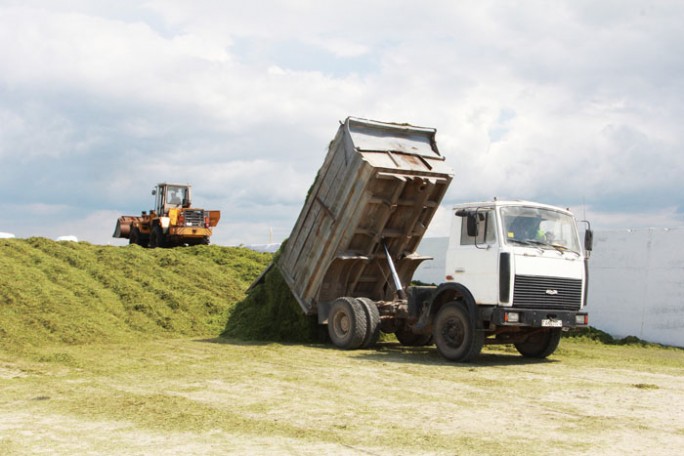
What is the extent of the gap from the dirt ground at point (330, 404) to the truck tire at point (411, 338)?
1.44 m

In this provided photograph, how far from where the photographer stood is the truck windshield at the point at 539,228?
11891mm

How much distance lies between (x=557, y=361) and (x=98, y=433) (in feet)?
28.0

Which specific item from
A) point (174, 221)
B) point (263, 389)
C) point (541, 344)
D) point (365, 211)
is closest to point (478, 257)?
point (541, 344)

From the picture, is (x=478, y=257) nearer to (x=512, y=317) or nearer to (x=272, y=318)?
(x=512, y=317)

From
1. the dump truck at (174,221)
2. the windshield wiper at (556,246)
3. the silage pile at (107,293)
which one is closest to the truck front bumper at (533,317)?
the windshield wiper at (556,246)

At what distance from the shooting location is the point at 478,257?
12.0 metres

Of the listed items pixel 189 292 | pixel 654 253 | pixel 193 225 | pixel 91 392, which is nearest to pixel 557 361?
pixel 654 253

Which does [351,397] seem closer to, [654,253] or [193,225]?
[654,253]

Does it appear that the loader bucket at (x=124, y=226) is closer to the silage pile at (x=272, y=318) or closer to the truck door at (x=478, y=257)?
the silage pile at (x=272, y=318)

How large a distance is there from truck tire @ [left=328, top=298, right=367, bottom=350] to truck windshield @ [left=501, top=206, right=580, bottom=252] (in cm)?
335

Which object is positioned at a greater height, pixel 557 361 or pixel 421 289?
pixel 421 289

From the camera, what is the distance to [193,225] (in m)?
30.7

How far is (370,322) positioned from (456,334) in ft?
6.53

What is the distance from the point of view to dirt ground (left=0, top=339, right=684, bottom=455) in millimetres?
6631
